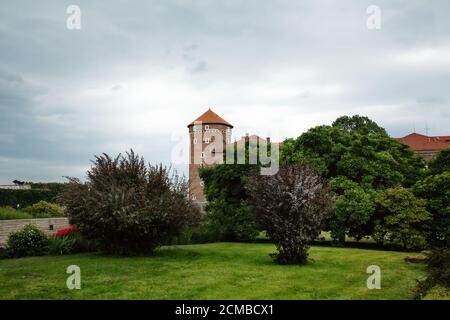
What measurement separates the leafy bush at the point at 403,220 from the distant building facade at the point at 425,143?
48651 mm

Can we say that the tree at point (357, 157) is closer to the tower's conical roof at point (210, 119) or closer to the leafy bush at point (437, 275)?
the leafy bush at point (437, 275)

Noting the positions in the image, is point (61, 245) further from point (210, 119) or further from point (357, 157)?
point (210, 119)

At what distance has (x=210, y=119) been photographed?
72.6m

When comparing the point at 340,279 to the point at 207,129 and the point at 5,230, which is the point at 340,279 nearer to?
the point at 5,230

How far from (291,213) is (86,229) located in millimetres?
7217

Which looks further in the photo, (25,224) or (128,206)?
(25,224)

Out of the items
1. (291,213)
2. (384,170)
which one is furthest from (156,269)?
(384,170)

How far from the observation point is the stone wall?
1794cm

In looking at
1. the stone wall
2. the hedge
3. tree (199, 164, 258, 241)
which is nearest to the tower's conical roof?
the hedge

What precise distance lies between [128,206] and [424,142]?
65027mm

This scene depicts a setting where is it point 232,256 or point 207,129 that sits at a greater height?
point 207,129

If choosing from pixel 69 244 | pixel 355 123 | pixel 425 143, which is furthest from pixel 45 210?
pixel 425 143

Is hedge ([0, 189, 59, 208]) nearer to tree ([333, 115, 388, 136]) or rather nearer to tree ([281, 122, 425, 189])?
Answer: tree ([281, 122, 425, 189])
